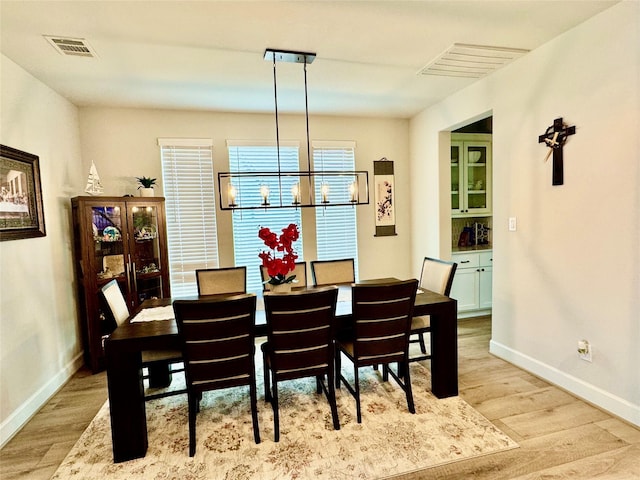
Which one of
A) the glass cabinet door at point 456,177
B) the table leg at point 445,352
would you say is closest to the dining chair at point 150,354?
the table leg at point 445,352

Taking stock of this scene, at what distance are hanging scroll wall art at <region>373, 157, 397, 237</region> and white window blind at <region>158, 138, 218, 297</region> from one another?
6.87 ft

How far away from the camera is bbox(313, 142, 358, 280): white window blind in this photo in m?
4.42

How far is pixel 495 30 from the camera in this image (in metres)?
2.44

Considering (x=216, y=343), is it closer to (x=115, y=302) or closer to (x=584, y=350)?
(x=115, y=302)

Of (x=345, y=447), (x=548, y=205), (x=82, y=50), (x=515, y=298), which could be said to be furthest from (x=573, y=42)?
(x=82, y=50)

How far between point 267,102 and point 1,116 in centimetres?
221

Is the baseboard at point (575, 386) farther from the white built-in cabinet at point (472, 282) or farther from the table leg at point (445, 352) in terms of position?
the white built-in cabinet at point (472, 282)

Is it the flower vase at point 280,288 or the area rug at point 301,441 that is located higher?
the flower vase at point 280,288

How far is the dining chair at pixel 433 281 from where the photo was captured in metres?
2.90

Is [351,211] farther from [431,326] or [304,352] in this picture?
[304,352]

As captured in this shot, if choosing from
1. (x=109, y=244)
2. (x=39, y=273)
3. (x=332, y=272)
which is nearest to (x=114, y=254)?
(x=109, y=244)

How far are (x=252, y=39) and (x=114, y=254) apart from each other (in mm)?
2481

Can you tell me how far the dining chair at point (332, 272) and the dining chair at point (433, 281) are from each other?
74cm

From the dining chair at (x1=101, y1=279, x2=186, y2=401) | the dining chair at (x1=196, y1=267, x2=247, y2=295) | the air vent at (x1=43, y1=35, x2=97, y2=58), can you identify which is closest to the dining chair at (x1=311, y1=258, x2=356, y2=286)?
the dining chair at (x1=196, y1=267, x2=247, y2=295)
